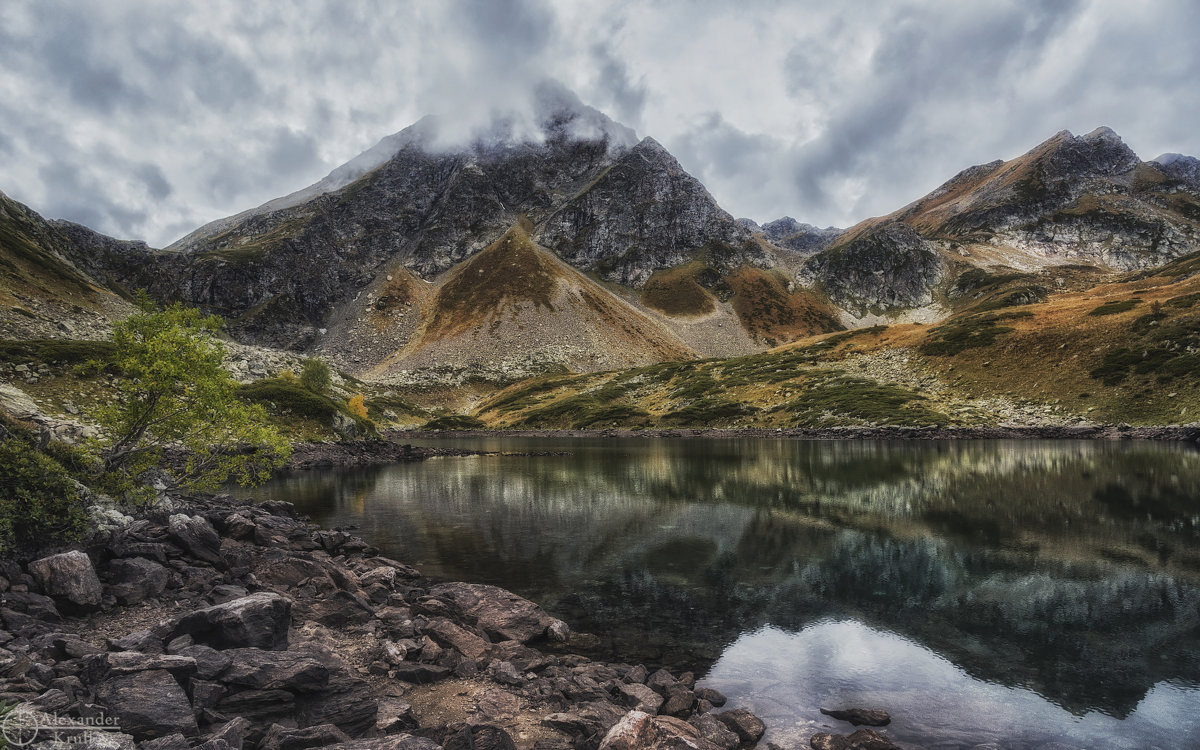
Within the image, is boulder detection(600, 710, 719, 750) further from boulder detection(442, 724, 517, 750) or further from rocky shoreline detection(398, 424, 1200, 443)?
rocky shoreline detection(398, 424, 1200, 443)

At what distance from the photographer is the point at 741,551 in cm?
2689

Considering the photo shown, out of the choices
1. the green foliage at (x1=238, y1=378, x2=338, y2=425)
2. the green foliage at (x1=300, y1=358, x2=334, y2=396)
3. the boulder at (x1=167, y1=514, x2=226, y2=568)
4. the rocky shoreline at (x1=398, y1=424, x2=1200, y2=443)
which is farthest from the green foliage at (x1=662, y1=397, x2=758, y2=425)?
the boulder at (x1=167, y1=514, x2=226, y2=568)

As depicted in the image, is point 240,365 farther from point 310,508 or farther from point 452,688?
point 452,688

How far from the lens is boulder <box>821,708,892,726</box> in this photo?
40.3ft

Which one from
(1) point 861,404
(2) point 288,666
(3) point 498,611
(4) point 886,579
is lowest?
(4) point 886,579

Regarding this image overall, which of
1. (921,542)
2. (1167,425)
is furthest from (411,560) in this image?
(1167,425)

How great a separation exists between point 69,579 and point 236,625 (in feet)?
21.3

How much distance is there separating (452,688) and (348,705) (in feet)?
10.2

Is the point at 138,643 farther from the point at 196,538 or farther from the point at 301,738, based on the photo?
the point at 196,538

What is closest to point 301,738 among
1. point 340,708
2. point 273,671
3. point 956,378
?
point 340,708

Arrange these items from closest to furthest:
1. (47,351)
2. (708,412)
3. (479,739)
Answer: (479,739)
(47,351)
(708,412)

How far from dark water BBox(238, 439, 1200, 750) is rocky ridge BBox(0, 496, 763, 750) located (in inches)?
100.0

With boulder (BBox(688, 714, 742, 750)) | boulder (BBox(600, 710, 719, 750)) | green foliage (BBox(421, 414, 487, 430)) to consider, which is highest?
green foliage (BBox(421, 414, 487, 430))

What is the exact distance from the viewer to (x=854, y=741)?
11195 millimetres
